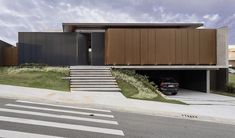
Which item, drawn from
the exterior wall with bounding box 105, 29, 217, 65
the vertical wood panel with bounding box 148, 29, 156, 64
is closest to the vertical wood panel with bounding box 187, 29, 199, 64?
the exterior wall with bounding box 105, 29, 217, 65

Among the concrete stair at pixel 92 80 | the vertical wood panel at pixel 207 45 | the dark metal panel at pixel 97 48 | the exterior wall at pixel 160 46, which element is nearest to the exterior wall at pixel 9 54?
the dark metal panel at pixel 97 48

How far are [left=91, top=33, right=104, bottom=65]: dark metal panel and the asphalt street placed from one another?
67.3ft

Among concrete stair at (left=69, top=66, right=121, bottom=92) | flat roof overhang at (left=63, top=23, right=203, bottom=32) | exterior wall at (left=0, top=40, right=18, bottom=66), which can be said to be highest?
flat roof overhang at (left=63, top=23, right=203, bottom=32)

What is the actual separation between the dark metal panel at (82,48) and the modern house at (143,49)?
98mm

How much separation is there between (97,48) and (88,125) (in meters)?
23.9

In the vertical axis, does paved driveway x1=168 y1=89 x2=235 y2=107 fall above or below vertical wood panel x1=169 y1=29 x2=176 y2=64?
below

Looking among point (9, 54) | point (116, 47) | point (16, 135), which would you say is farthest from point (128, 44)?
point (16, 135)

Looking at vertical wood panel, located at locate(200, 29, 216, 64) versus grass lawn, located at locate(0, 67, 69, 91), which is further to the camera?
vertical wood panel, located at locate(200, 29, 216, 64)

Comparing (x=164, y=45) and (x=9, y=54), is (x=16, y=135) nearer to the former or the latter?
(x=164, y=45)

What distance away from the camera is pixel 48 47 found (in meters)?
34.9

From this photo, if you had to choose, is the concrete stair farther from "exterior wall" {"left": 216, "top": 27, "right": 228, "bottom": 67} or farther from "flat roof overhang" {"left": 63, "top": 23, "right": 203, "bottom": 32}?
"exterior wall" {"left": 216, "top": 27, "right": 228, "bottom": 67}

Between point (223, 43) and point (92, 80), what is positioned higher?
point (223, 43)

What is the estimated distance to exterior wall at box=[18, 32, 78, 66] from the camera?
3481 centimetres

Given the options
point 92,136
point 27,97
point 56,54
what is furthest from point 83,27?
point 92,136
